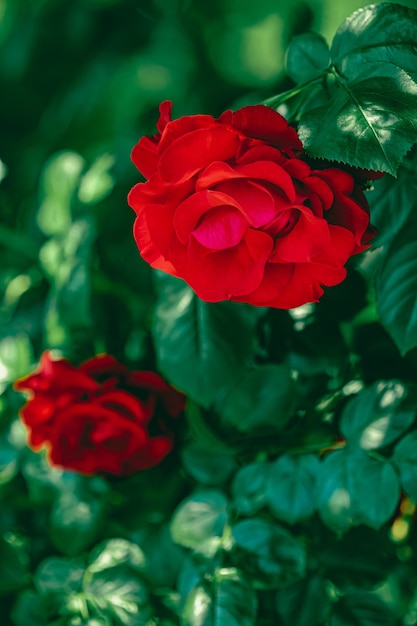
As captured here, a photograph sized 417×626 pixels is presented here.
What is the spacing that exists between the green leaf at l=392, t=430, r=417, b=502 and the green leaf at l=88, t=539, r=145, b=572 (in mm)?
311

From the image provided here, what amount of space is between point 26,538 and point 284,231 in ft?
1.93

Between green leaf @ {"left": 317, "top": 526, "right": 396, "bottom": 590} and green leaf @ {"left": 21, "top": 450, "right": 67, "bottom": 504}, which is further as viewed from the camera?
green leaf @ {"left": 21, "top": 450, "right": 67, "bottom": 504}

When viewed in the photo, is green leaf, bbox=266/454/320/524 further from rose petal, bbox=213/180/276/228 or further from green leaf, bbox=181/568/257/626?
rose petal, bbox=213/180/276/228

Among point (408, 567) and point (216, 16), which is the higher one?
point (216, 16)

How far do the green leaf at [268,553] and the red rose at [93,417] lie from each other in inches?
4.7

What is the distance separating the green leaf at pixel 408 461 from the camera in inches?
20.3

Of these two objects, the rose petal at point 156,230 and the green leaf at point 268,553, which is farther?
the green leaf at point 268,553

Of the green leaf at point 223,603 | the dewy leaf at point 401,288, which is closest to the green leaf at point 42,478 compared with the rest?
the green leaf at point 223,603

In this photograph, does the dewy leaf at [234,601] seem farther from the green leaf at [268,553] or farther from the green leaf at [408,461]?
the green leaf at [408,461]

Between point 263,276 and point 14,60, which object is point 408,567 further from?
point 14,60

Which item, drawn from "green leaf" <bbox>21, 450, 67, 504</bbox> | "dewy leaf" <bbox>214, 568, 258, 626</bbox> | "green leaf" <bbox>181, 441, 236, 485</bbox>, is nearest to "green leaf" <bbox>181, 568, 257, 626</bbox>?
"dewy leaf" <bbox>214, 568, 258, 626</bbox>

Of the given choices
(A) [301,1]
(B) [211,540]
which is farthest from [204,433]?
(A) [301,1]

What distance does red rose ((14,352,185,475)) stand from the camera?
0.61m

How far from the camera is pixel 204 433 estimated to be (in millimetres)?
646
